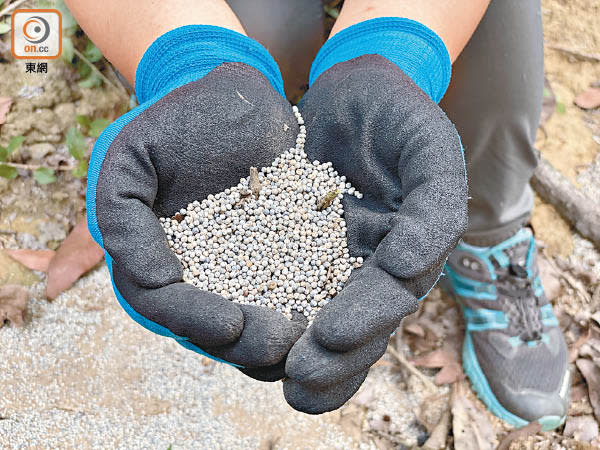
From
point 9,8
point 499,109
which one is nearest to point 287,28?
point 499,109

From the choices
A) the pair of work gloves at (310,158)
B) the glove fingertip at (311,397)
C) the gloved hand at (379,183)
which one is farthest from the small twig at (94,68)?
the glove fingertip at (311,397)

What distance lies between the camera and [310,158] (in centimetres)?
118

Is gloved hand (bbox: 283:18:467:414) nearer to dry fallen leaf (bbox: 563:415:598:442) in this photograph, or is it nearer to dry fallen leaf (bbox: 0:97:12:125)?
dry fallen leaf (bbox: 563:415:598:442)

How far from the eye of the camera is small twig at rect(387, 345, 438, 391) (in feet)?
5.15

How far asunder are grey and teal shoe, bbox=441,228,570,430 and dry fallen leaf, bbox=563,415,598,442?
1.3 inches

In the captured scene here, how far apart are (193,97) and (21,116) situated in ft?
3.17

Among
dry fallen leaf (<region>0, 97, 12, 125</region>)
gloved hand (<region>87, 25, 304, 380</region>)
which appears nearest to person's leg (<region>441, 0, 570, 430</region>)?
gloved hand (<region>87, 25, 304, 380</region>)

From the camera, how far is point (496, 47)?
145 centimetres

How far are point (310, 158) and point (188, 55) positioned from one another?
32 centimetres

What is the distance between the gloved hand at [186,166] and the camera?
35.6 inches

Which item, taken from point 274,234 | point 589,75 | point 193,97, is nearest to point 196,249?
point 274,234

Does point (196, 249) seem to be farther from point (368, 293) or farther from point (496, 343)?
point (496, 343)

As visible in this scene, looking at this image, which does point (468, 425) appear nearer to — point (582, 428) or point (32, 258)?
point (582, 428)

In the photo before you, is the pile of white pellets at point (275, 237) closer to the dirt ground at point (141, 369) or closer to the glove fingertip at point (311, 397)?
the glove fingertip at point (311, 397)
